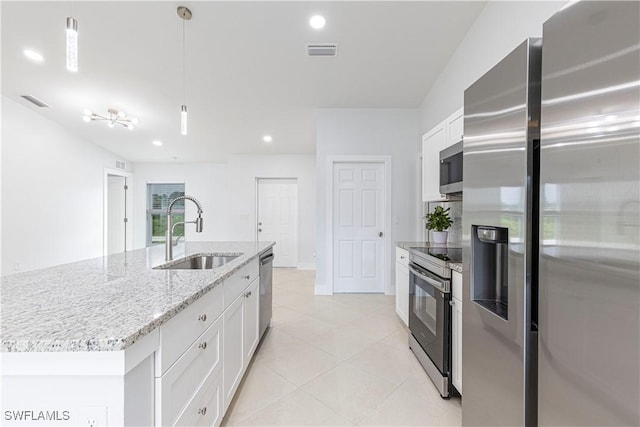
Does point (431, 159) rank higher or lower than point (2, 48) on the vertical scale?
lower

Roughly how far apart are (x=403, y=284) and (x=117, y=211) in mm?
7596

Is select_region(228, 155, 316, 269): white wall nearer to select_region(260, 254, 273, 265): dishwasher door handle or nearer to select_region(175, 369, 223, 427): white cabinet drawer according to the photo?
select_region(260, 254, 273, 265): dishwasher door handle

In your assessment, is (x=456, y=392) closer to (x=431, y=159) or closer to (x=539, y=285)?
(x=539, y=285)

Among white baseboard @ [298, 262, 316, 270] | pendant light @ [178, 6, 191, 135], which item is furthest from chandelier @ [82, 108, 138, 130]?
white baseboard @ [298, 262, 316, 270]

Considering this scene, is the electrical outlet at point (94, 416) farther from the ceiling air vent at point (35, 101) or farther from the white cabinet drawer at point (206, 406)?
the ceiling air vent at point (35, 101)

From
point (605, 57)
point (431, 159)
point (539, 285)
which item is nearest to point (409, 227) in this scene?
point (431, 159)

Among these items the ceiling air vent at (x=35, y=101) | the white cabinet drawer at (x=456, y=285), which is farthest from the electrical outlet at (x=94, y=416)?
the ceiling air vent at (x=35, y=101)

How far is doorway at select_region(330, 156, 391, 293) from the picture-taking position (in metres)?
4.33

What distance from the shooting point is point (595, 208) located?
73cm

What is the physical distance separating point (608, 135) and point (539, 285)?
48cm

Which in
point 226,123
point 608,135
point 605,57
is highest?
point 226,123

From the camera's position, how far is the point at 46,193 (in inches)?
194

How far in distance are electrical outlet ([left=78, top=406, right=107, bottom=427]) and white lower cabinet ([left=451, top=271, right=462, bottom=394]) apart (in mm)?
1730

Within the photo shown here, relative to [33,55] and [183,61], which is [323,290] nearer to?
[183,61]
